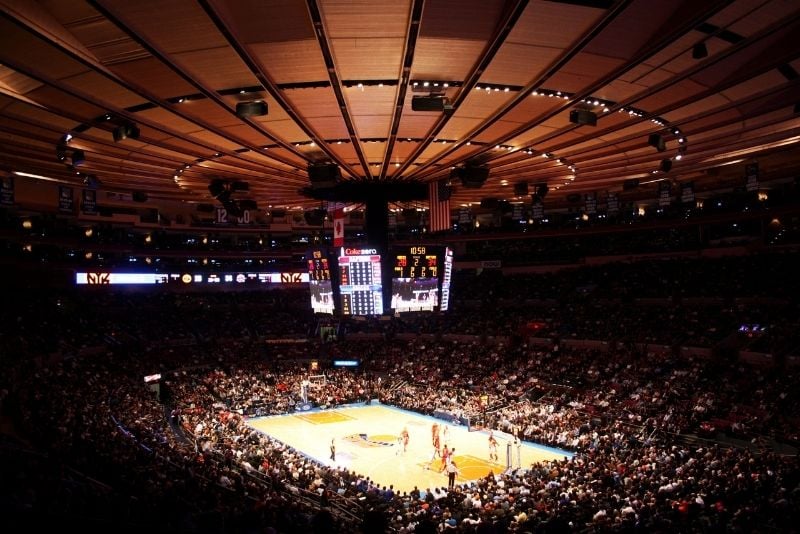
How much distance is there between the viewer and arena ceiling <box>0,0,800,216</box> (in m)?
8.91

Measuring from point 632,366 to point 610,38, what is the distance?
24.9 meters

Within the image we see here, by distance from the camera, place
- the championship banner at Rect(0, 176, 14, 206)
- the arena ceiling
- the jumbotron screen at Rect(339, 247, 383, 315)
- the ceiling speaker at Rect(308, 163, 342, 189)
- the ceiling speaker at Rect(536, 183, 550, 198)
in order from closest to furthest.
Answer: the arena ceiling
the ceiling speaker at Rect(308, 163, 342, 189)
the championship banner at Rect(0, 176, 14, 206)
the jumbotron screen at Rect(339, 247, 383, 315)
the ceiling speaker at Rect(536, 183, 550, 198)

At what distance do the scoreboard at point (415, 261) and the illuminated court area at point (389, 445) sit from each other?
26.6 feet

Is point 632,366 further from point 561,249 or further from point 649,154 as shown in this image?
point 561,249

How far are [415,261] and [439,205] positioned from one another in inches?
103

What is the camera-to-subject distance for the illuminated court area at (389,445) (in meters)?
23.5

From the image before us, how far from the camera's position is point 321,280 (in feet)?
82.2

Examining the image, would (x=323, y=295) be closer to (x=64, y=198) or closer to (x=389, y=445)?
(x=389, y=445)

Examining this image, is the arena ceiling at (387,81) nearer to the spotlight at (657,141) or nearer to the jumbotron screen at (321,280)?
the spotlight at (657,141)

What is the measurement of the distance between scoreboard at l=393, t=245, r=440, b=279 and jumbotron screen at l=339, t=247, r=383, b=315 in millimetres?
833

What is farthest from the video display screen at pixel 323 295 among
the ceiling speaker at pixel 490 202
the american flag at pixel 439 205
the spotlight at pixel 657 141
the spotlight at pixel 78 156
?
the spotlight at pixel 657 141

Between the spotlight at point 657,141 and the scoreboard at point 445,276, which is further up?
the spotlight at point 657,141

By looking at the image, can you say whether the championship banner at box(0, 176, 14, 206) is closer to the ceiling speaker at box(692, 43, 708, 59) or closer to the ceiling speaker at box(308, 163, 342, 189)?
the ceiling speaker at box(308, 163, 342, 189)

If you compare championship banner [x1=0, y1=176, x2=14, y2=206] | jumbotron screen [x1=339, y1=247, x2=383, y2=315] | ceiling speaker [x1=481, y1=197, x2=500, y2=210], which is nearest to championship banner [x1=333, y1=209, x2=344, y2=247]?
jumbotron screen [x1=339, y1=247, x2=383, y2=315]
